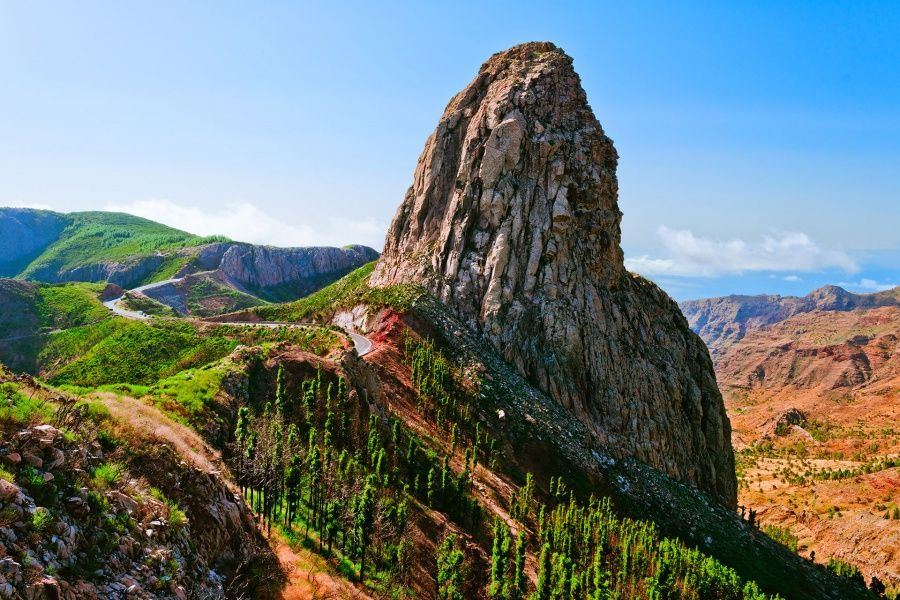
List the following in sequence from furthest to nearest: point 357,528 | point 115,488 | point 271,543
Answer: point 357,528, point 271,543, point 115,488

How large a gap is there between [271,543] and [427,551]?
62.3 feet

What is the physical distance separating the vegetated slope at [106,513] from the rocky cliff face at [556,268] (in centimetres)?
6370

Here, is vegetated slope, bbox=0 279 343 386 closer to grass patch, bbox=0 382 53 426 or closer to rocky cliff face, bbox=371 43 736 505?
rocky cliff face, bbox=371 43 736 505

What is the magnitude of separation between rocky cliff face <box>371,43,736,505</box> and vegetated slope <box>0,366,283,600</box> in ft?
209

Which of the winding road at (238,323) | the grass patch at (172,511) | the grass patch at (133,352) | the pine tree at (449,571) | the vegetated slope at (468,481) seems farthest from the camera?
the winding road at (238,323)

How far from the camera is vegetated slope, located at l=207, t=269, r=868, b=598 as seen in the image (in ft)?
138

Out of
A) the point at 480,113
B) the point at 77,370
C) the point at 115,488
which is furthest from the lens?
the point at 480,113

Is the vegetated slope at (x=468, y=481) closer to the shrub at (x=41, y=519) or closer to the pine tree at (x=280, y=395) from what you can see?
the pine tree at (x=280, y=395)

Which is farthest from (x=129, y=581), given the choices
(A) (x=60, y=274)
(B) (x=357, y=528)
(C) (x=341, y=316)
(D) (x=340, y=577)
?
(A) (x=60, y=274)

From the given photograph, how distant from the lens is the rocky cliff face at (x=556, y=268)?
278ft

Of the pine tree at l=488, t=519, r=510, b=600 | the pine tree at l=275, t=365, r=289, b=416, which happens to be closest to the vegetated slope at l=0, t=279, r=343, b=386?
the pine tree at l=275, t=365, r=289, b=416

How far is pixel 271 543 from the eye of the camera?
2884 cm

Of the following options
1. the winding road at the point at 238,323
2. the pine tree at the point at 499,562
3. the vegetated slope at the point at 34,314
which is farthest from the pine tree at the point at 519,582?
the vegetated slope at the point at 34,314

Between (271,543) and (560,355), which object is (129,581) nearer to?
(271,543)
